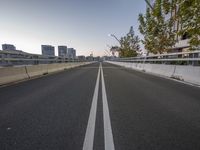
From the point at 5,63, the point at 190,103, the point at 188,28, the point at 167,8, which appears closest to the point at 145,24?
the point at 167,8

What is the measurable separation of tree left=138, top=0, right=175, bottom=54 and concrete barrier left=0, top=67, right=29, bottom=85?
16.5m

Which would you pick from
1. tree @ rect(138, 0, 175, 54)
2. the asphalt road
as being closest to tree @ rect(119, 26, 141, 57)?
tree @ rect(138, 0, 175, 54)

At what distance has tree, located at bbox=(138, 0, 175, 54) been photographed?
21.3 m

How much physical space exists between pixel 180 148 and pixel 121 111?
1.97 metres

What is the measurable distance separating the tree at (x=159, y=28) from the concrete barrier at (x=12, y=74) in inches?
651

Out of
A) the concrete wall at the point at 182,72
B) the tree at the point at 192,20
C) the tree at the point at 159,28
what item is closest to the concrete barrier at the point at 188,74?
the concrete wall at the point at 182,72

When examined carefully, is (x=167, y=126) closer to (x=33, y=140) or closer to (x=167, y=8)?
(x=33, y=140)

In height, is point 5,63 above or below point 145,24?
below

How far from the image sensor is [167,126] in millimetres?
3502

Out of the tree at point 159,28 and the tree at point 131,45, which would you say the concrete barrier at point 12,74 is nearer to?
the tree at point 159,28

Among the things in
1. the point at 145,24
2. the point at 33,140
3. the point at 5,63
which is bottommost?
the point at 33,140

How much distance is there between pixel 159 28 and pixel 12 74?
1831 cm

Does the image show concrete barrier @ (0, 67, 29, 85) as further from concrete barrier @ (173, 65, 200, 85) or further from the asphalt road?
concrete barrier @ (173, 65, 200, 85)

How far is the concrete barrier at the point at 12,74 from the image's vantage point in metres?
9.38
